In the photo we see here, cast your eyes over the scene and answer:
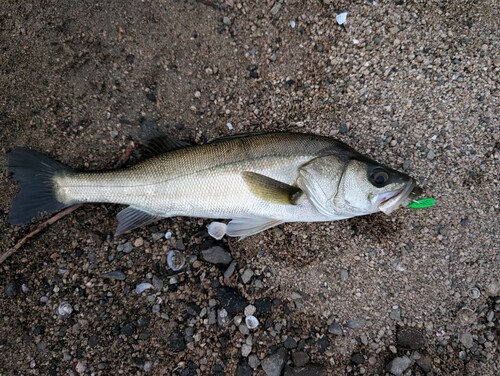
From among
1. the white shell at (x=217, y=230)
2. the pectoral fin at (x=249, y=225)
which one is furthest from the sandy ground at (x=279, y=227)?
the pectoral fin at (x=249, y=225)

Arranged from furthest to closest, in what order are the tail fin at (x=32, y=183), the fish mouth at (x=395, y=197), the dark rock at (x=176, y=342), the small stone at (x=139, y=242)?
the small stone at (x=139, y=242), the dark rock at (x=176, y=342), the tail fin at (x=32, y=183), the fish mouth at (x=395, y=197)

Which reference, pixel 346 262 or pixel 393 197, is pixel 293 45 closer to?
pixel 393 197

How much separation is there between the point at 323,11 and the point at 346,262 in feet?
7.36

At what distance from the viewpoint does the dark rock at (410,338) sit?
128 inches

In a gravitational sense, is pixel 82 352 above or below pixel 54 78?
below

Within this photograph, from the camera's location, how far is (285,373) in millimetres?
3225

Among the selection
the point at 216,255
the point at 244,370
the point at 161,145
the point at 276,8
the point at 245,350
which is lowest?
the point at 244,370

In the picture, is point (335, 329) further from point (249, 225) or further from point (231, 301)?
point (249, 225)

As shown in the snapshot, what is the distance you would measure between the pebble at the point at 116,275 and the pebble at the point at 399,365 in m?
2.39

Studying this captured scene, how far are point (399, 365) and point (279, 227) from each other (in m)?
1.50

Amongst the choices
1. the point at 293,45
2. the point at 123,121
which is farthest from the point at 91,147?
the point at 293,45

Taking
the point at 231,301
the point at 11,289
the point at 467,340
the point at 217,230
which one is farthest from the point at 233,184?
the point at 467,340

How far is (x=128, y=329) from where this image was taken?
329 centimetres

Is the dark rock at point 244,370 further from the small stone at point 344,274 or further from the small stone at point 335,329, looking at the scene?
the small stone at point 344,274
